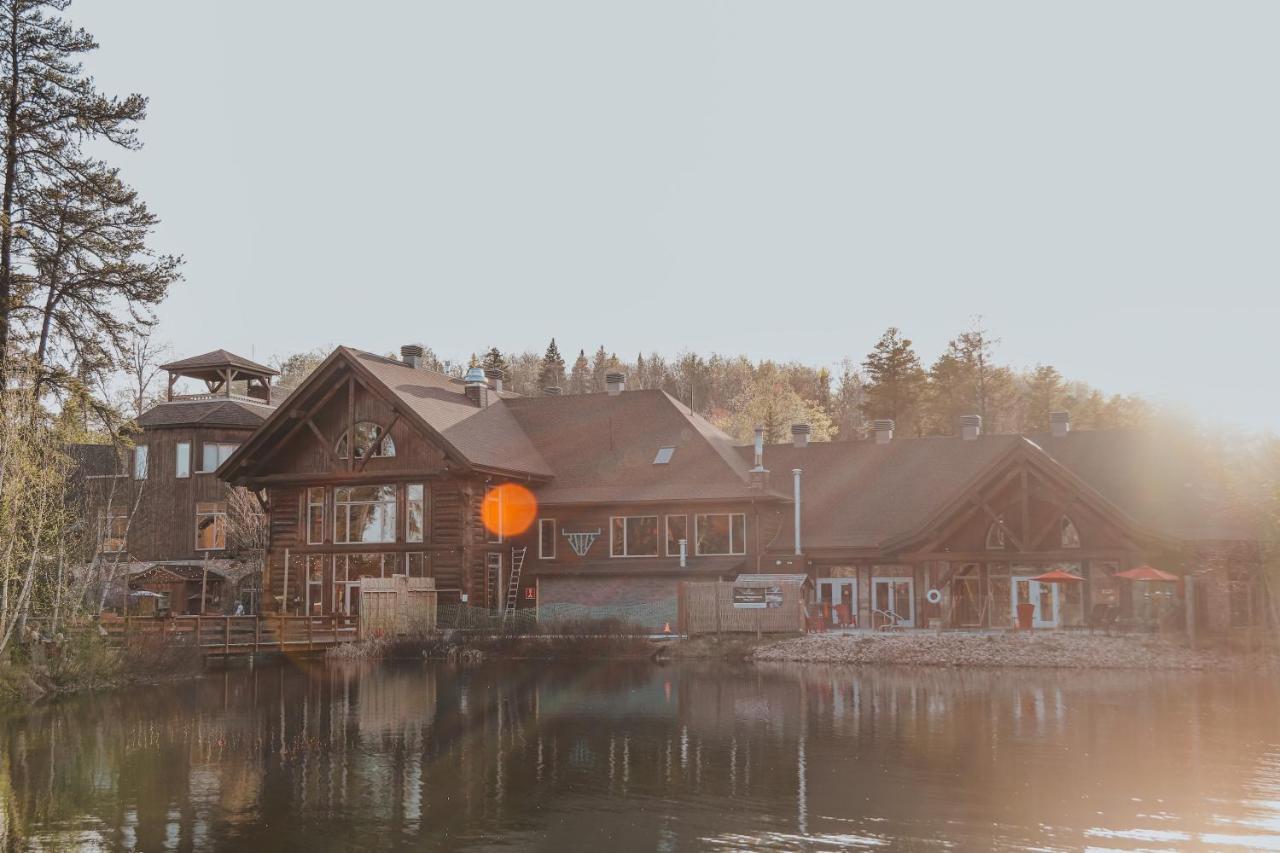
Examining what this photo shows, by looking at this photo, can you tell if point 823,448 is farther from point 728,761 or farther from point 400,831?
point 400,831

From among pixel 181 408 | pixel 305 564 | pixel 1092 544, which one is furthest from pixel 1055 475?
pixel 181 408

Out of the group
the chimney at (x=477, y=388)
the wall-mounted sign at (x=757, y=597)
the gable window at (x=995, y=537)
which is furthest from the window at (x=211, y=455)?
the gable window at (x=995, y=537)

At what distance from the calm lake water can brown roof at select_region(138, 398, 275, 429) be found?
29.0 meters

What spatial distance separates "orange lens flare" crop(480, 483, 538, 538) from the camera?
45781 mm

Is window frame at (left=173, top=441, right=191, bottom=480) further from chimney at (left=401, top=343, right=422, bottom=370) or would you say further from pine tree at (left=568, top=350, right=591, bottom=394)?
pine tree at (left=568, top=350, right=591, bottom=394)

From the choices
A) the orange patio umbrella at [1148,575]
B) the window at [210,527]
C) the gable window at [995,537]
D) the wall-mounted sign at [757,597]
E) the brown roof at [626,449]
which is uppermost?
the brown roof at [626,449]

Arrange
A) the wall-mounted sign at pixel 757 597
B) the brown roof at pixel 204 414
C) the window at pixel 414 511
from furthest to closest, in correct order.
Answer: the brown roof at pixel 204 414, the window at pixel 414 511, the wall-mounted sign at pixel 757 597

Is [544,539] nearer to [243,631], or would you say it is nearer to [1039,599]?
[243,631]

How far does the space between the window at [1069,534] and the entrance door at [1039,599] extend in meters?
1.42

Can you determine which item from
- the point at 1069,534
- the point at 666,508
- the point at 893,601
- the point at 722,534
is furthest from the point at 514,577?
the point at 1069,534

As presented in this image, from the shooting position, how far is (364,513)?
46281mm

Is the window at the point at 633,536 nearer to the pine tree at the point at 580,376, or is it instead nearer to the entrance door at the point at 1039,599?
the entrance door at the point at 1039,599

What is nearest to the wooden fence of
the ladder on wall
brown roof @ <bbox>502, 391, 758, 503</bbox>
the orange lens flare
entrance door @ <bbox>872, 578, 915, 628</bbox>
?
entrance door @ <bbox>872, 578, 915, 628</bbox>

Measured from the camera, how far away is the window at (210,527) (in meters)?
55.1
